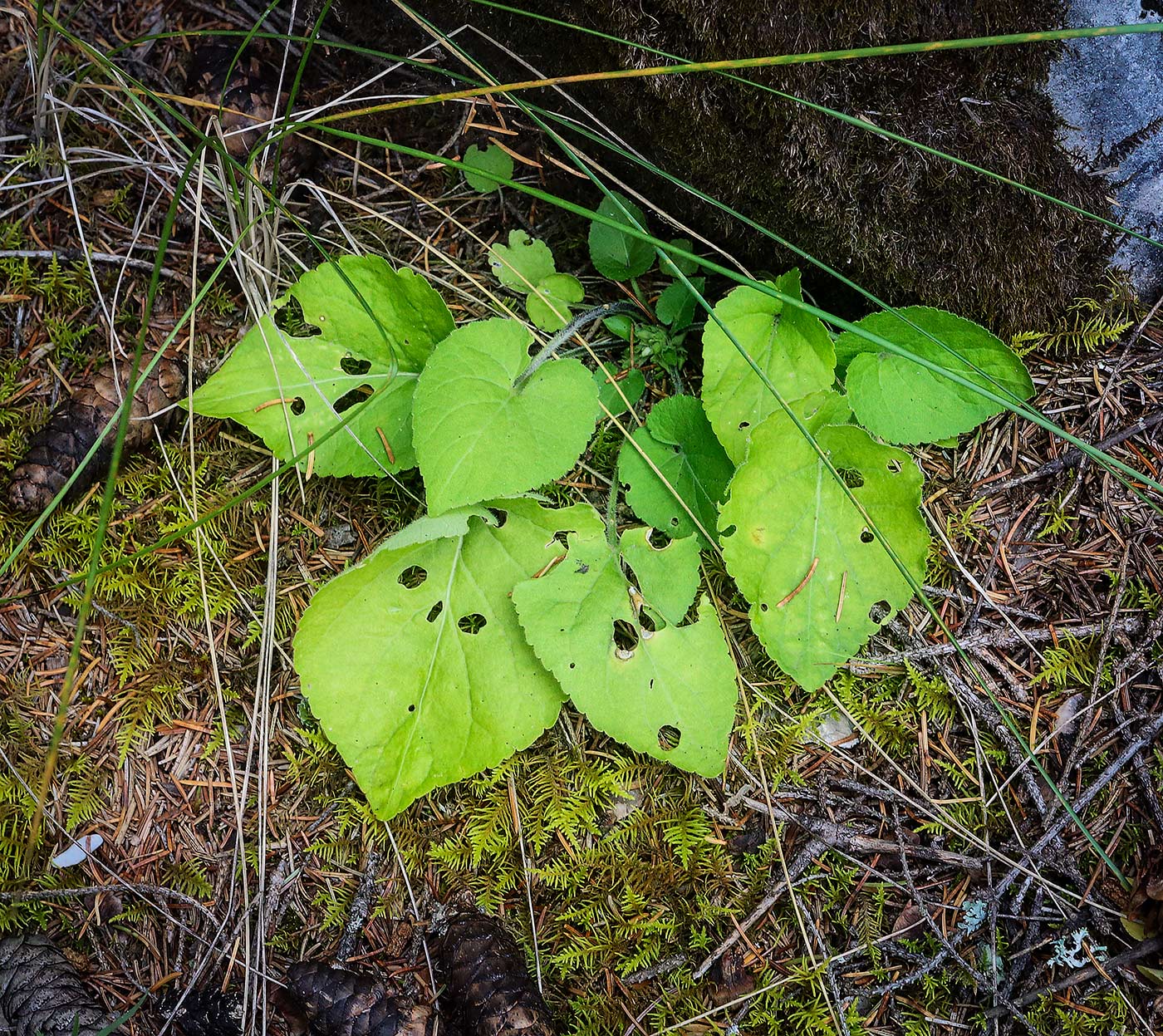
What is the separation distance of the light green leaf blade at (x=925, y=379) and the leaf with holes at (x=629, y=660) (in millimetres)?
631

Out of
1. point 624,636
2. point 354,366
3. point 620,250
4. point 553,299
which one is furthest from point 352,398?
point 624,636

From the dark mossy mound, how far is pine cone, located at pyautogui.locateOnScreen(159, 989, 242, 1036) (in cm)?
238

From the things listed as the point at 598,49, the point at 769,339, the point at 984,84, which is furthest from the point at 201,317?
the point at 984,84

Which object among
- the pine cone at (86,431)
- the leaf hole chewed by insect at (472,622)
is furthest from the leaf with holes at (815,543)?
the pine cone at (86,431)

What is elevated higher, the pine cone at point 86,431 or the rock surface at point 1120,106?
the rock surface at point 1120,106

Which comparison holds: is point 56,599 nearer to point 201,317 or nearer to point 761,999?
point 201,317

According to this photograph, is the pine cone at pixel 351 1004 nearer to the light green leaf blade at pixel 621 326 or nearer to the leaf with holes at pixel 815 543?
the leaf with holes at pixel 815 543

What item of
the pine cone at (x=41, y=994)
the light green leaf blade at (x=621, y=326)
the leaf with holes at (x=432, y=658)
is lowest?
the pine cone at (x=41, y=994)

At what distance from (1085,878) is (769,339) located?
62.7 inches

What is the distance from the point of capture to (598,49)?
2.11m

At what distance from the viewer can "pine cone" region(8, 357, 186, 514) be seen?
2178 mm

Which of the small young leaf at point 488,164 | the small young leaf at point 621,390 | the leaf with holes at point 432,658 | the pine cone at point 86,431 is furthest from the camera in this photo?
the small young leaf at point 488,164

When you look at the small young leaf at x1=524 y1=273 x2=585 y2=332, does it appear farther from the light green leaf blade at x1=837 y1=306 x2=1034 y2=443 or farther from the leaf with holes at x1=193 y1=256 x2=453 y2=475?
the light green leaf blade at x1=837 y1=306 x2=1034 y2=443

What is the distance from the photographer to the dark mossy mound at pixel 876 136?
1.96 meters
